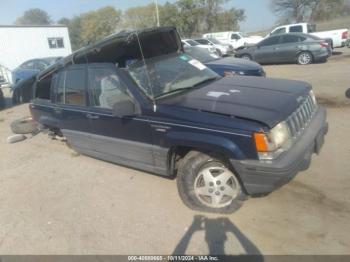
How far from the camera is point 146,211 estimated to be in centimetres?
395

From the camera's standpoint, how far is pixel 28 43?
25.0 meters

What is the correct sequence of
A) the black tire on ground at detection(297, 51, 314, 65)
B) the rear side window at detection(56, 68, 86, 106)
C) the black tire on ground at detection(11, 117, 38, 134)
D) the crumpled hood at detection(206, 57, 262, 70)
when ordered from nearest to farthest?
the rear side window at detection(56, 68, 86, 106)
the black tire on ground at detection(11, 117, 38, 134)
the crumpled hood at detection(206, 57, 262, 70)
the black tire on ground at detection(297, 51, 314, 65)

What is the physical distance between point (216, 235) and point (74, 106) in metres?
2.82

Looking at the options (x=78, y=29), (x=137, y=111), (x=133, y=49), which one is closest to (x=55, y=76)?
(x=133, y=49)

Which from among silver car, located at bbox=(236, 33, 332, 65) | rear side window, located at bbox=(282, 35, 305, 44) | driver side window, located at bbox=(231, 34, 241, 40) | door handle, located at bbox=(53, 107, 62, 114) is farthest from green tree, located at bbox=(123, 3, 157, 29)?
door handle, located at bbox=(53, 107, 62, 114)

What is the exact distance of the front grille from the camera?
3.47 metres

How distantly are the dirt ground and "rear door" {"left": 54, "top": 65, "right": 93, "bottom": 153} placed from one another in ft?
1.86

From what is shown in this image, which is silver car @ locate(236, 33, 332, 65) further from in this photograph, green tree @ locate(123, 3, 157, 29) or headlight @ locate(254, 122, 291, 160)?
green tree @ locate(123, 3, 157, 29)

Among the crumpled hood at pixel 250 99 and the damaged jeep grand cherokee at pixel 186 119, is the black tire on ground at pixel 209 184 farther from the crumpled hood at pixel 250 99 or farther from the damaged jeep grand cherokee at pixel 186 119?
the crumpled hood at pixel 250 99

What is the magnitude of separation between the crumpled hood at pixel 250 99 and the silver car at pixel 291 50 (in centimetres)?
1102

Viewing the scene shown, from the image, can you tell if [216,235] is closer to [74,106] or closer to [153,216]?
[153,216]

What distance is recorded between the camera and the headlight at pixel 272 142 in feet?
10.2

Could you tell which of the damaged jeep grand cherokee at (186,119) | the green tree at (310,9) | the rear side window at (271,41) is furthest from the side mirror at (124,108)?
the green tree at (310,9)

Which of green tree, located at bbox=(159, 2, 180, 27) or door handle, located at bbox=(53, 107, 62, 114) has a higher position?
green tree, located at bbox=(159, 2, 180, 27)
